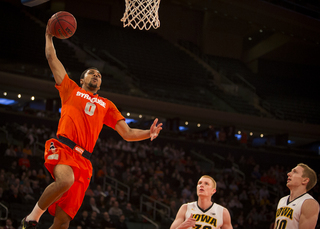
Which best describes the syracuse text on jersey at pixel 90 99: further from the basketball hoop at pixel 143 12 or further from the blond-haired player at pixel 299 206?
the basketball hoop at pixel 143 12

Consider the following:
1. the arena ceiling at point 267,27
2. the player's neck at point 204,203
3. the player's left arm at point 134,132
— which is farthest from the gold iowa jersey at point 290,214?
the arena ceiling at point 267,27

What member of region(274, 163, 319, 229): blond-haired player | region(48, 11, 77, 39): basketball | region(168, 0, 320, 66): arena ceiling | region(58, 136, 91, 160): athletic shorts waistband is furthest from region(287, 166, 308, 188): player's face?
region(168, 0, 320, 66): arena ceiling

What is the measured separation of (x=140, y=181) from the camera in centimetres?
1379

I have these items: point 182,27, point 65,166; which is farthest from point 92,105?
point 182,27

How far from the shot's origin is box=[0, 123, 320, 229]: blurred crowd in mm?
11406

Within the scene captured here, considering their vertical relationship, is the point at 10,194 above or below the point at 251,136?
below

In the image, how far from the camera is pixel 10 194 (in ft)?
35.3

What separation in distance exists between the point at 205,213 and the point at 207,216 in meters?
0.05

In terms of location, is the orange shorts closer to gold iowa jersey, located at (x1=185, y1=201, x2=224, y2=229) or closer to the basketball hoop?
gold iowa jersey, located at (x1=185, y1=201, x2=224, y2=229)

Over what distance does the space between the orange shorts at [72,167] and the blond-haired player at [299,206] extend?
2450mm

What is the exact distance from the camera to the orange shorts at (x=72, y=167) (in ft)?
14.2

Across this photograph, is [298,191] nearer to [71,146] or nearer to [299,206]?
[299,206]

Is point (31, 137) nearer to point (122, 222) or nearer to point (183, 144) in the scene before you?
point (122, 222)

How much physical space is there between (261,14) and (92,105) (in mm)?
17481
